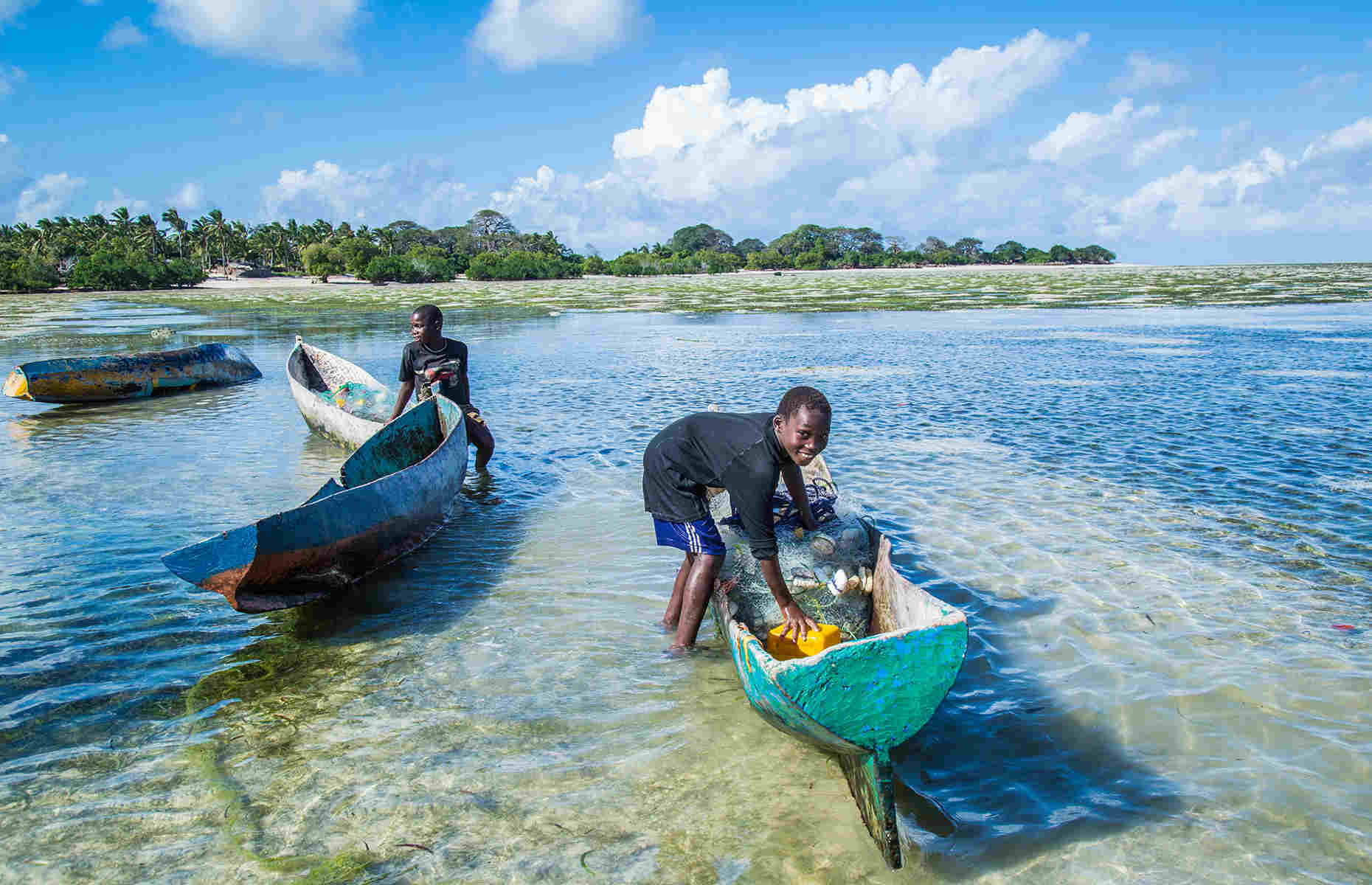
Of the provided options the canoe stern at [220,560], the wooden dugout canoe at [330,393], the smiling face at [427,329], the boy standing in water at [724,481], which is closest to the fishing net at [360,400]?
the wooden dugout canoe at [330,393]

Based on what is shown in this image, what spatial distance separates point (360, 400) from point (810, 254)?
390 ft

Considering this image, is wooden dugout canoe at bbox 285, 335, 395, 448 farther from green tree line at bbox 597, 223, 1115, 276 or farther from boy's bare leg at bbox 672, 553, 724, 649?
green tree line at bbox 597, 223, 1115, 276

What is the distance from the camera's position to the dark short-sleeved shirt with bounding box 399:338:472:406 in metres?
9.57

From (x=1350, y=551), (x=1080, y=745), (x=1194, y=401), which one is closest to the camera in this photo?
(x=1080, y=745)

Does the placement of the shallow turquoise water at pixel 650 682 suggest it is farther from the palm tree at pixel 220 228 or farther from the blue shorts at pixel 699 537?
the palm tree at pixel 220 228

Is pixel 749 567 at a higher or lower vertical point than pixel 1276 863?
higher

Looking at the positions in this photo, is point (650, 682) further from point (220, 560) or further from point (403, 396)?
point (403, 396)

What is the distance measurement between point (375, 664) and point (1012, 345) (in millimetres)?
20873

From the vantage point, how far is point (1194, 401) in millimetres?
13367

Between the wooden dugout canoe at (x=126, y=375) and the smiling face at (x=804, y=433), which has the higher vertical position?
the smiling face at (x=804, y=433)

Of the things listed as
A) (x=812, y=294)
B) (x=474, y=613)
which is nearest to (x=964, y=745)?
(x=474, y=613)

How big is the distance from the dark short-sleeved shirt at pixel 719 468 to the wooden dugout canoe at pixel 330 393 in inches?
222

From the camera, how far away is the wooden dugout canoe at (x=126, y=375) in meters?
13.9

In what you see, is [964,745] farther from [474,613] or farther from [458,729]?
[474,613]
